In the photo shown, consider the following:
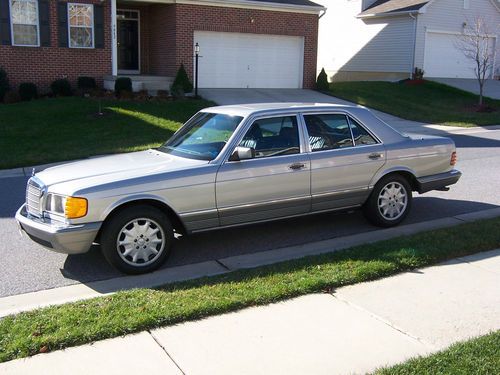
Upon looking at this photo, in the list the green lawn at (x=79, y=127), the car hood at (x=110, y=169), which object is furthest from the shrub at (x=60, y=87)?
the car hood at (x=110, y=169)

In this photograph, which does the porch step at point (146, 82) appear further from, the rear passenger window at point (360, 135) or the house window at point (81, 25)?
the rear passenger window at point (360, 135)

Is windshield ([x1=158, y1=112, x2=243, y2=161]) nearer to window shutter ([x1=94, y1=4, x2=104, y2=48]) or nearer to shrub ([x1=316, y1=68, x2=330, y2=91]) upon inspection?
window shutter ([x1=94, y1=4, x2=104, y2=48])

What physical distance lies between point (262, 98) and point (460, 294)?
1641 centimetres

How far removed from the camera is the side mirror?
5.61 metres

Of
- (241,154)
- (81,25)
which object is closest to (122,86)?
(81,25)

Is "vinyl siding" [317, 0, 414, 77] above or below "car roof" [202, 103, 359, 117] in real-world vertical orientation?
above

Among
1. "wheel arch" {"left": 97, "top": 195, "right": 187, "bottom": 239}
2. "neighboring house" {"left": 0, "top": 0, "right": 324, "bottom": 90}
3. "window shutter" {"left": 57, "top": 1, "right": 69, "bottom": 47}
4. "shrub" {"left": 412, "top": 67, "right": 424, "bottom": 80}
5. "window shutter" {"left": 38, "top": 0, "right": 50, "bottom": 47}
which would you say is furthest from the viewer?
"shrub" {"left": 412, "top": 67, "right": 424, "bottom": 80}

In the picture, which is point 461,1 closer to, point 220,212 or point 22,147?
point 22,147

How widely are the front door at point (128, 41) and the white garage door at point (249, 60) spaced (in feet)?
10.1

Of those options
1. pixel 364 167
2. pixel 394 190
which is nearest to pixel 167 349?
pixel 364 167

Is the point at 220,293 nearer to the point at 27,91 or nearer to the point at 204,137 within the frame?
the point at 204,137

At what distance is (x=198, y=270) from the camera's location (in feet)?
18.2

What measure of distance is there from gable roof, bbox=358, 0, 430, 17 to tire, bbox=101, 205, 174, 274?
85.0ft

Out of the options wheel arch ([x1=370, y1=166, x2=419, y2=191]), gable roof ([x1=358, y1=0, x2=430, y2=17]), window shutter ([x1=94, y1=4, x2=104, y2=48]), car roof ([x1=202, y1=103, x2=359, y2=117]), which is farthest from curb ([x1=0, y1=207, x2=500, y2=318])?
gable roof ([x1=358, y1=0, x2=430, y2=17])
